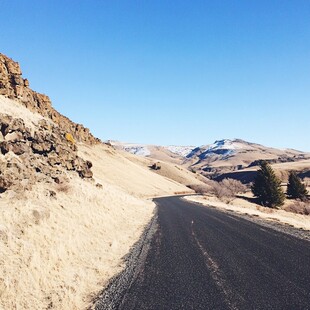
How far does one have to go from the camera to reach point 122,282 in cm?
871

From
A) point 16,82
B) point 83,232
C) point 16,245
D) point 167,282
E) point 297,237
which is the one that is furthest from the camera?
point 16,82

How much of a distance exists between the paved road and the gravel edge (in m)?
0.19

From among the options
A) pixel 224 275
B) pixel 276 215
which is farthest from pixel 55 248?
pixel 276 215

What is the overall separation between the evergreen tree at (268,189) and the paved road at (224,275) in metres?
52.9

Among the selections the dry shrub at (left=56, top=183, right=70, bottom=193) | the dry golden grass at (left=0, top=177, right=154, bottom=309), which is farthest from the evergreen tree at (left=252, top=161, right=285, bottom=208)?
the dry shrub at (left=56, top=183, right=70, bottom=193)

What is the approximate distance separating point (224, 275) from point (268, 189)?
61.0 meters

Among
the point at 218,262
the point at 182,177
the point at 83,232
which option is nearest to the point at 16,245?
the point at 83,232

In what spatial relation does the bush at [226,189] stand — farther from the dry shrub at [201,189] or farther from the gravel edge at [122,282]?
the gravel edge at [122,282]

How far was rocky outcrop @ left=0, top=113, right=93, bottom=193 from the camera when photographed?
48.4 feet

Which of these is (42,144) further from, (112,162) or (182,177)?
(182,177)

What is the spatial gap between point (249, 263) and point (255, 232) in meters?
7.38

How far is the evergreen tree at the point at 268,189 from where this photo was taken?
209ft

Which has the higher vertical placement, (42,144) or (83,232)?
(42,144)

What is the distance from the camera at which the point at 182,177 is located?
468 ft
